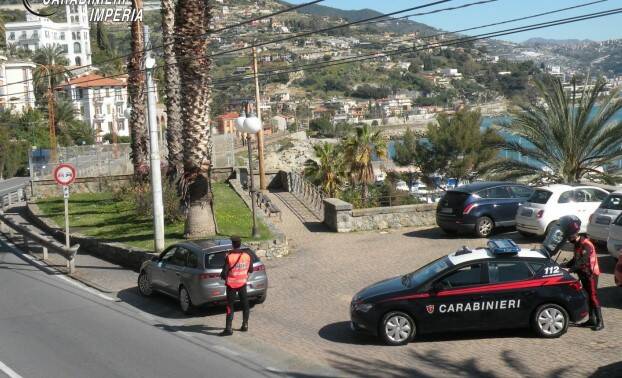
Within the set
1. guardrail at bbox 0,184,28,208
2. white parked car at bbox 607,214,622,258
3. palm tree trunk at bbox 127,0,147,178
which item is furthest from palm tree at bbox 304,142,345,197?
white parked car at bbox 607,214,622,258

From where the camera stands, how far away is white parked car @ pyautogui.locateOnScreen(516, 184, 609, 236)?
17188 millimetres

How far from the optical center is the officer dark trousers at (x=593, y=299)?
10.5 m

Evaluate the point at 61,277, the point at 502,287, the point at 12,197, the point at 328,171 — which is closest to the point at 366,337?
the point at 502,287

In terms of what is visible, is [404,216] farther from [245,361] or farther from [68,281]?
[245,361]

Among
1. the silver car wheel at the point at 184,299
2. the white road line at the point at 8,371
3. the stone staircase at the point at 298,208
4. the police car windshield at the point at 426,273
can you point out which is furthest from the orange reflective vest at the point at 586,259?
the stone staircase at the point at 298,208

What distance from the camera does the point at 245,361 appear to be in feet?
33.2

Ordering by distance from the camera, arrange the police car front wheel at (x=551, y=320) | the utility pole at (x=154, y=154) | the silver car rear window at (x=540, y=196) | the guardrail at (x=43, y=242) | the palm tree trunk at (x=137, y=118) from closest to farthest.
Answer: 1. the police car front wheel at (x=551, y=320)
2. the silver car rear window at (x=540, y=196)
3. the utility pole at (x=154, y=154)
4. the guardrail at (x=43, y=242)
5. the palm tree trunk at (x=137, y=118)

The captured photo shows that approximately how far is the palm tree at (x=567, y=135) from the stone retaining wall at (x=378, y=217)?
3.98 m

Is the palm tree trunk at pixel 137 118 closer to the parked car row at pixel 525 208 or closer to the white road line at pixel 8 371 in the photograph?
the parked car row at pixel 525 208

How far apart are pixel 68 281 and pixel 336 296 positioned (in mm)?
7320

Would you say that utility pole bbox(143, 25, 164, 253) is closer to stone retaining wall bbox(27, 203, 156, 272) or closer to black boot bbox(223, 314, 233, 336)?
stone retaining wall bbox(27, 203, 156, 272)

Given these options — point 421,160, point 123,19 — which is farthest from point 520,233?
point 421,160

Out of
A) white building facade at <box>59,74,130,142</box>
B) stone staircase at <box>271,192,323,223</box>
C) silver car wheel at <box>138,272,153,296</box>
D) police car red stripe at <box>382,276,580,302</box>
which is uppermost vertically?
white building facade at <box>59,74,130,142</box>

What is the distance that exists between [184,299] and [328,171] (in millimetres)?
21577
